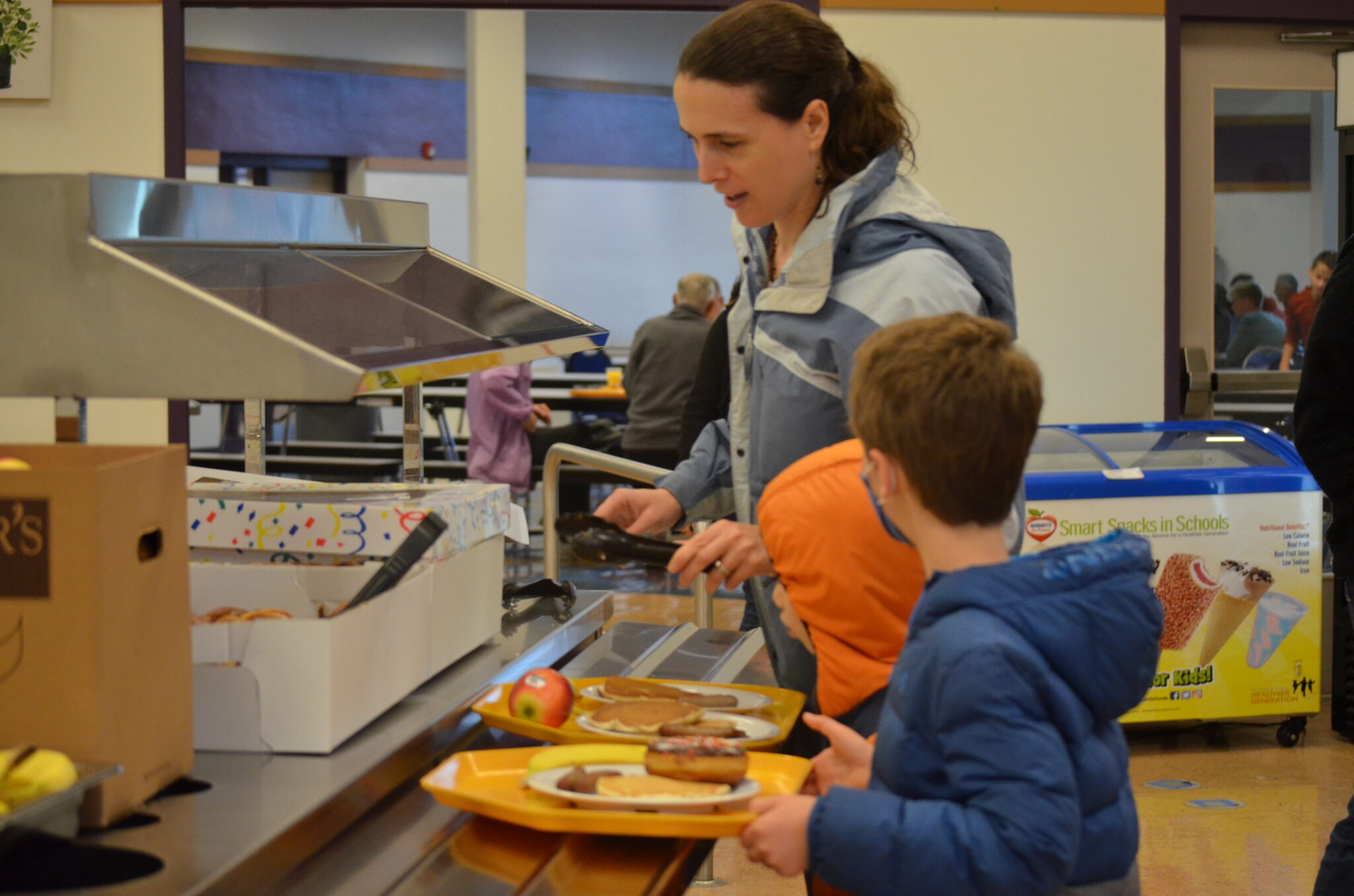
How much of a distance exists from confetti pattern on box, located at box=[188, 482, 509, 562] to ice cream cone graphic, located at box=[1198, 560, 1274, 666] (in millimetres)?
3177

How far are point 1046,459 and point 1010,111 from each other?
1.34 m

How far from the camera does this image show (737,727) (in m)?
1.51

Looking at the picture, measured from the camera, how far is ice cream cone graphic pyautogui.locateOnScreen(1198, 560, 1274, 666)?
4.14 m

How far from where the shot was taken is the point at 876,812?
113 centimetres

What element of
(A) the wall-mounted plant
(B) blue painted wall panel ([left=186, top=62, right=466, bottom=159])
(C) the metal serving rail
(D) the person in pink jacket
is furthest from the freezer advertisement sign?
(B) blue painted wall panel ([left=186, top=62, right=466, bottom=159])

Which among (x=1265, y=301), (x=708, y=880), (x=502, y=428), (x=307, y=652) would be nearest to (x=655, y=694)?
(x=307, y=652)

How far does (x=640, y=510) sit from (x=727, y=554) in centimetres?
36

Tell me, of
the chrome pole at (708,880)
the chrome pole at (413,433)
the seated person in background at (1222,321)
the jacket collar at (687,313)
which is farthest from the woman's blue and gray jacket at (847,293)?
the jacket collar at (687,313)

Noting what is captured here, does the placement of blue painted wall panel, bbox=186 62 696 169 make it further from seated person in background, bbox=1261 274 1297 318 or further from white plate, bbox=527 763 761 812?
white plate, bbox=527 763 761 812

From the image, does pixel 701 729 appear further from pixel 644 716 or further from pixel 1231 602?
pixel 1231 602

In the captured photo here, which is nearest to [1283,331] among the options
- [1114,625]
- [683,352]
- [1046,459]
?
[1046,459]

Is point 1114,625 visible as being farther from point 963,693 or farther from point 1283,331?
point 1283,331

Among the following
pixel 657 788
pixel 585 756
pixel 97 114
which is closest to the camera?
pixel 657 788

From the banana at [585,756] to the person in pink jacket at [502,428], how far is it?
5535mm
